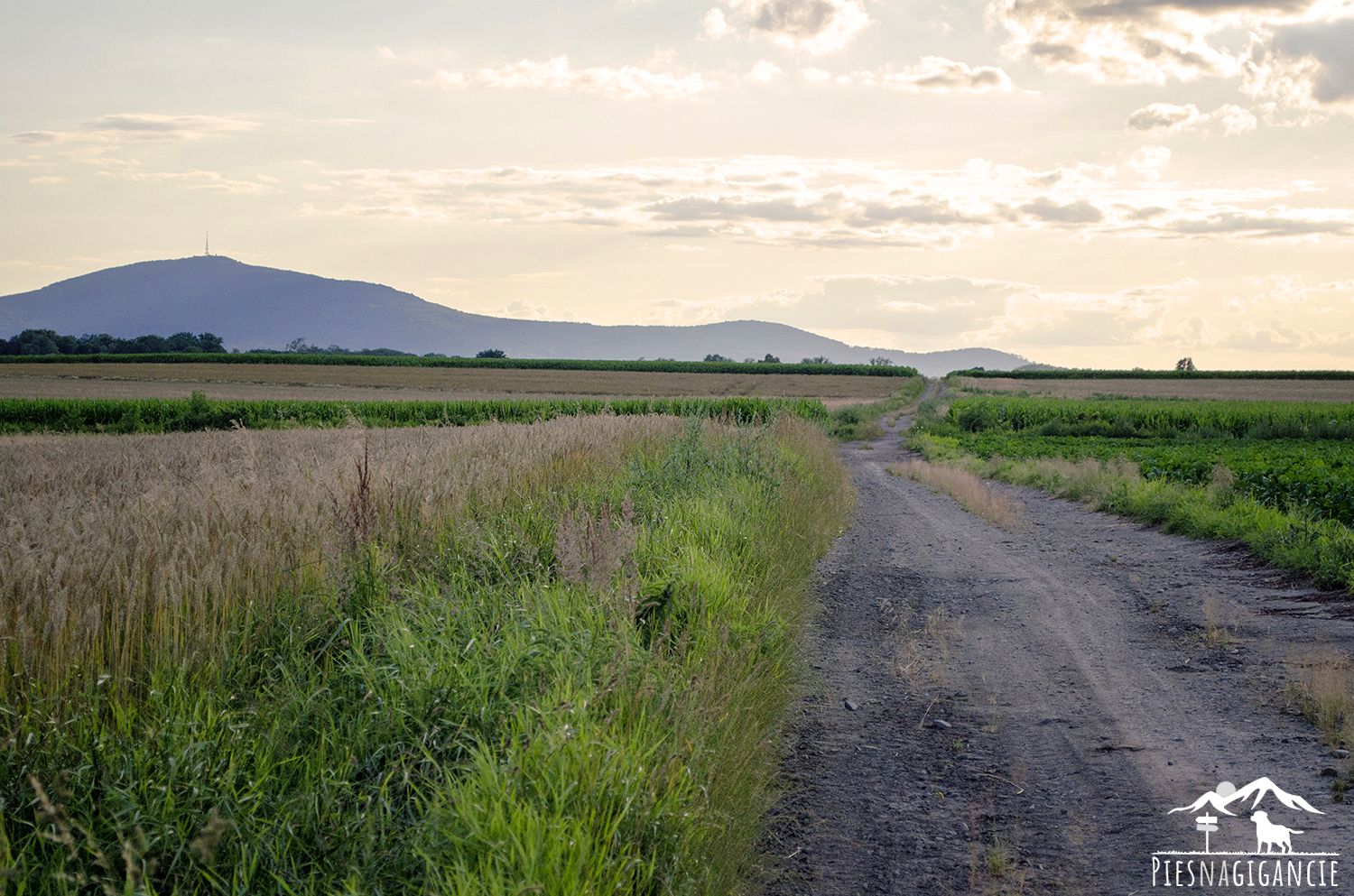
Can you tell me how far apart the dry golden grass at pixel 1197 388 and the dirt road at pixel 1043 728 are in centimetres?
6136

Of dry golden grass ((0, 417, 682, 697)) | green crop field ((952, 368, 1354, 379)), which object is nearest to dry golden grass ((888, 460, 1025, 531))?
dry golden grass ((0, 417, 682, 697))

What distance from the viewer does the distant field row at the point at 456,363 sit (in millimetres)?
80938

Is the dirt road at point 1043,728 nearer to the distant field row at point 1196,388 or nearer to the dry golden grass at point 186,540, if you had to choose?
the dry golden grass at point 186,540

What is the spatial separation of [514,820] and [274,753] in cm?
118

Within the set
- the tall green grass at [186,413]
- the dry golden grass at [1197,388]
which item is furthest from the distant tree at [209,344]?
the dry golden grass at [1197,388]

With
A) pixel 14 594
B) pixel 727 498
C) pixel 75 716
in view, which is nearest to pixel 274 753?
pixel 75 716

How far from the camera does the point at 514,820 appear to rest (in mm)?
2447

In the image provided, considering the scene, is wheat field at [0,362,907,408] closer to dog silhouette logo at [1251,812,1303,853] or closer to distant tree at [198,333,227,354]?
distant tree at [198,333,227,354]

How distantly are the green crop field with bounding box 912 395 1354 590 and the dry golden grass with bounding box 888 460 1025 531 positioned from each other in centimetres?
159

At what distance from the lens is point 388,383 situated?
222 ft

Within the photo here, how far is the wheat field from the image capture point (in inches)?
2137

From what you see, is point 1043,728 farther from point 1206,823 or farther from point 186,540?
point 186,540

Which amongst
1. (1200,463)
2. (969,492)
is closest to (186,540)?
(969,492)

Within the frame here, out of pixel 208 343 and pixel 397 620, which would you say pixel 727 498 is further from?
pixel 208 343
